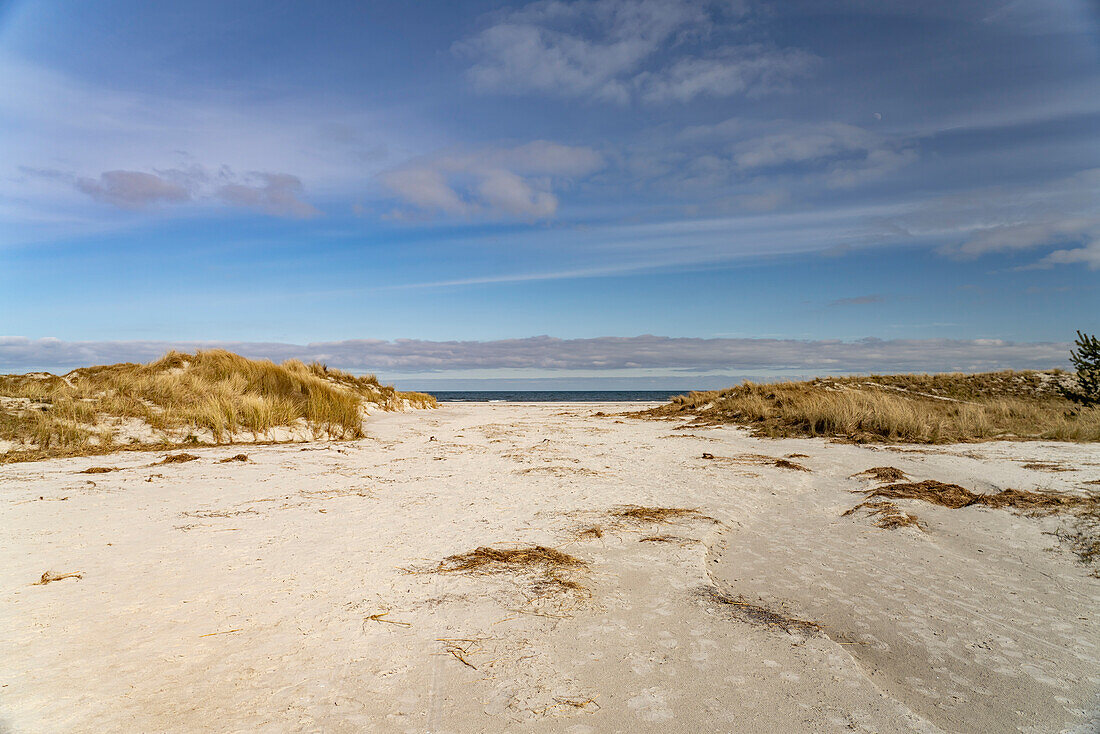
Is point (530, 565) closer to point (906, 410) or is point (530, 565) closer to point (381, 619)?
point (381, 619)

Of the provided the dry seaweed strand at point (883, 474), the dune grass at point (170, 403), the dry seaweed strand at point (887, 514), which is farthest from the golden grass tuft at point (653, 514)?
the dune grass at point (170, 403)

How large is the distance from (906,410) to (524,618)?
39.1 ft

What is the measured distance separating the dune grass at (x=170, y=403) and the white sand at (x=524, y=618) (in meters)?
3.82

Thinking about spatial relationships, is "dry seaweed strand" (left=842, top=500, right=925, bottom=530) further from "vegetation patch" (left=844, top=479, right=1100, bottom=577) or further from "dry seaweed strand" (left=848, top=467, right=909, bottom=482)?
"dry seaweed strand" (left=848, top=467, right=909, bottom=482)

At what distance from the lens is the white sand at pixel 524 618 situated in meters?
2.34

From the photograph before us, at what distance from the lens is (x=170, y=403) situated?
11.4 meters

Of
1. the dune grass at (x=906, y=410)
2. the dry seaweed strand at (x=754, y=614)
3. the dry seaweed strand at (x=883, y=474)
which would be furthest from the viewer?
the dune grass at (x=906, y=410)

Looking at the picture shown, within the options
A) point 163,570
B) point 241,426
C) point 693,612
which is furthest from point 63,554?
point 241,426

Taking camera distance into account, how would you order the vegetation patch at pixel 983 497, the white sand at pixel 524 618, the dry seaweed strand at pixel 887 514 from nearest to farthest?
the white sand at pixel 524 618, the dry seaweed strand at pixel 887 514, the vegetation patch at pixel 983 497

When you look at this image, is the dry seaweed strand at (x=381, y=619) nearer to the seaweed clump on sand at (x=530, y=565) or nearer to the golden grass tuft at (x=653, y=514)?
the seaweed clump on sand at (x=530, y=565)

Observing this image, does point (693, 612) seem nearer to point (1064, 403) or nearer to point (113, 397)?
point (113, 397)

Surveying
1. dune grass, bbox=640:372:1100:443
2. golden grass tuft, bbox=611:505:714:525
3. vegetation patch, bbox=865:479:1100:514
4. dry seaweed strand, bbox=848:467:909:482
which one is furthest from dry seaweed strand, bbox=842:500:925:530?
dune grass, bbox=640:372:1100:443

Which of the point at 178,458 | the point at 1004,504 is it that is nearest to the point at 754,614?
the point at 1004,504

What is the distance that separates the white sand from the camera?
2.34m
